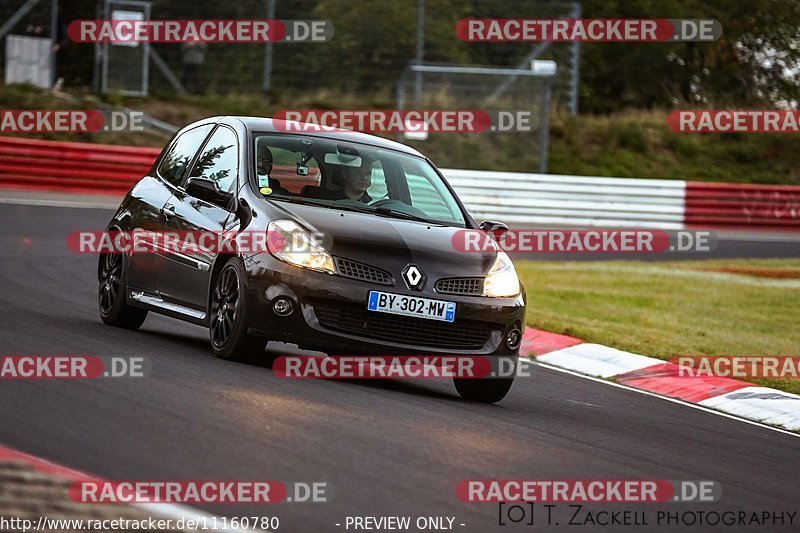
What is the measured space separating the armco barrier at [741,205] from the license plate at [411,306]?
19.0 metres

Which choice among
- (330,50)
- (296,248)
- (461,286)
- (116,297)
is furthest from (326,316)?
(330,50)

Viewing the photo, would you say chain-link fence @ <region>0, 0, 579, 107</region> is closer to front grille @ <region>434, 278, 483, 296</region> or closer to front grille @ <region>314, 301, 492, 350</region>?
front grille @ <region>434, 278, 483, 296</region>

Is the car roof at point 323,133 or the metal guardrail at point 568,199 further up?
the car roof at point 323,133

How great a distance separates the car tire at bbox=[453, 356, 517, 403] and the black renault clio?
10 millimetres

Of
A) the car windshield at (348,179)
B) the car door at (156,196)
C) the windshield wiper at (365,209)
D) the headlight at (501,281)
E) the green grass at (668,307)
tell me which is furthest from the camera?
the green grass at (668,307)

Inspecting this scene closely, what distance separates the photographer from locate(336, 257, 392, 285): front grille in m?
8.34

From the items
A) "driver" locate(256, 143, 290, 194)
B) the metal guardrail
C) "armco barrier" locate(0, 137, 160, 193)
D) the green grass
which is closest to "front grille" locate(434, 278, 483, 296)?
"driver" locate(256, 143, 290, 194)

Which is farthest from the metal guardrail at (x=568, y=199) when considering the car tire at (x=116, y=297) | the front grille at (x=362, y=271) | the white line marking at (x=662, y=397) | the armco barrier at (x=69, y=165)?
the front grille at (x=362, y=271)

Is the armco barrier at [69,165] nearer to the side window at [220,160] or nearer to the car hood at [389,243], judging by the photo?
the side window at [220,160]

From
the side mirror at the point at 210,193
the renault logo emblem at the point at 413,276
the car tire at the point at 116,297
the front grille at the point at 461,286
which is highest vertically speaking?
the side mirror at the point at 210,193

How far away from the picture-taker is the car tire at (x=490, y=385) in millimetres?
8906

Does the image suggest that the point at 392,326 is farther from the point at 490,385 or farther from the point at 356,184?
the point at 356,184

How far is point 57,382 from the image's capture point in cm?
739

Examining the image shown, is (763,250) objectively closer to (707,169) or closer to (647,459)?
(707,169)
